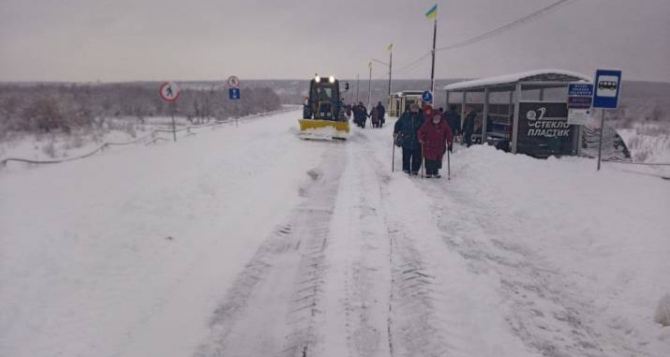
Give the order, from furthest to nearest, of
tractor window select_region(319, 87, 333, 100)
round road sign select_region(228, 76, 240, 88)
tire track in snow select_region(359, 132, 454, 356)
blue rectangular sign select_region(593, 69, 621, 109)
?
1. tractor window select_region(319, 87, 333, 100)
2. round road sign select_region(228, 76, 240, 88)
3. blue rectangular sign select_region(593, 69, 621, 109)
4. tire track in snow select_region(359, 132, 454, 356)

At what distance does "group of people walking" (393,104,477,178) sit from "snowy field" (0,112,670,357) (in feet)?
5.55

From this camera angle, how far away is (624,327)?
402cm

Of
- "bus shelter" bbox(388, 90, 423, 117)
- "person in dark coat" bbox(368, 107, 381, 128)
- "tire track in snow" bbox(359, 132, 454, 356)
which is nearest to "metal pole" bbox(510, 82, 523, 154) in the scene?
"tire track in snow" bbox(359, 132, 454, 356)

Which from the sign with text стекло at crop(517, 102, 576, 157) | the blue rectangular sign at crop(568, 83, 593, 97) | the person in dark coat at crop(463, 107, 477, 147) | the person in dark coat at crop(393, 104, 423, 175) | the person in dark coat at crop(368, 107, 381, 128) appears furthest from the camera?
the person in dark coat at crop(368, 107, 381, 128)

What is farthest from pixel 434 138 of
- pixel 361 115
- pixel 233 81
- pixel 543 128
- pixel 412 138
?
pixel 361 115

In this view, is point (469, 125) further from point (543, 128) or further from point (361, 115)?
point (361, 115)

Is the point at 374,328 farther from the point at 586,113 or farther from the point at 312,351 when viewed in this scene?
the point at 586,113

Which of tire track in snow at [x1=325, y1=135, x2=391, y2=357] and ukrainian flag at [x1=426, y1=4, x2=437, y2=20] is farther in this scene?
ukrainian flag at [x1=426, y1=4, x2=437, y2=20]

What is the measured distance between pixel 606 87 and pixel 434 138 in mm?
4225

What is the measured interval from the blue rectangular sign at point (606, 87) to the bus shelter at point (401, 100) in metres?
22.0

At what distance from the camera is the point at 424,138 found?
37.4 feet

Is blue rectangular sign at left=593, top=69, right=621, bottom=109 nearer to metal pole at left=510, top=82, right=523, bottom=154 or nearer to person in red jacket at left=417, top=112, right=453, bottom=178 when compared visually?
person in red jacket at left=417, top=112, right=453, bottom=178

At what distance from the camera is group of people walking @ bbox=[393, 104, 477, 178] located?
11352 mm

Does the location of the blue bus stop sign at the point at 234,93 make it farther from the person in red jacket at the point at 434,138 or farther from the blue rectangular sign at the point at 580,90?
the blue rectangular sign at the point at 580,90
